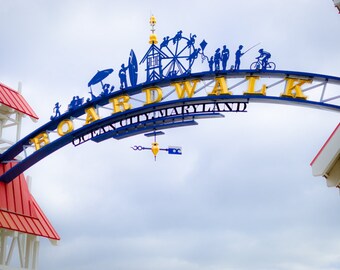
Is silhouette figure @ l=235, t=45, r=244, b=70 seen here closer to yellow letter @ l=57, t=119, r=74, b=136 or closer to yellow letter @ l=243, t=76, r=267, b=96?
yellow letter @ l=243, t=76, r=267, b=96

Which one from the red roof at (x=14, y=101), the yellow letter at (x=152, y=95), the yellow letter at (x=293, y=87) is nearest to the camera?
the yellow letter at (x=293, y=87)

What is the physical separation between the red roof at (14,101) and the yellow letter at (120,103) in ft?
13.7

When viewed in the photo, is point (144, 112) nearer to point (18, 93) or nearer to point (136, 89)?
point (136, 89)

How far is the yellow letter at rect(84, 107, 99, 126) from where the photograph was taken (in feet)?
56.6

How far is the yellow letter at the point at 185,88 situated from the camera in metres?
16.1

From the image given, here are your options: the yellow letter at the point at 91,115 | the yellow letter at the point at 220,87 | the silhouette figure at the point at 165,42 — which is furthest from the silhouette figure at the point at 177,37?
the yellow letter at the point at 91,115

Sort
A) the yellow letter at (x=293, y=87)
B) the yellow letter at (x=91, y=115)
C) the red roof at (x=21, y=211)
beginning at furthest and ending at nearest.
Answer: the red roof at (x=21, y=211) < the yellow letter at (x=91, y=115) < the yellow letter at (x=293, y=87)

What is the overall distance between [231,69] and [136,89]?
259 centimetres

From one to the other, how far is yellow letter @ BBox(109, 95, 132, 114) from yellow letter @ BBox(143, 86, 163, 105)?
0.52 metres

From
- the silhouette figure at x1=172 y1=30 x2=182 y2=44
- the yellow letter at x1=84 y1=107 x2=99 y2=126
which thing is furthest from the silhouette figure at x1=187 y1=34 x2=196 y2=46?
the yellow letter at x1=84 y1=107 x2=99 y2=126

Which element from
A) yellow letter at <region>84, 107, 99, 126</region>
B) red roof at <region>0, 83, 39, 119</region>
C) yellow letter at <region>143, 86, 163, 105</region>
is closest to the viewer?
yellow letter at <region>143, 86, 163, 105</region>

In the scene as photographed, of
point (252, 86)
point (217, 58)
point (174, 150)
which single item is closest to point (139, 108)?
point (174, 150)

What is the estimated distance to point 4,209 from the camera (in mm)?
18484

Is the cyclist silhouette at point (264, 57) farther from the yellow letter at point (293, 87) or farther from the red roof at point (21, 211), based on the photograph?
the red roof at point (21, 211)
